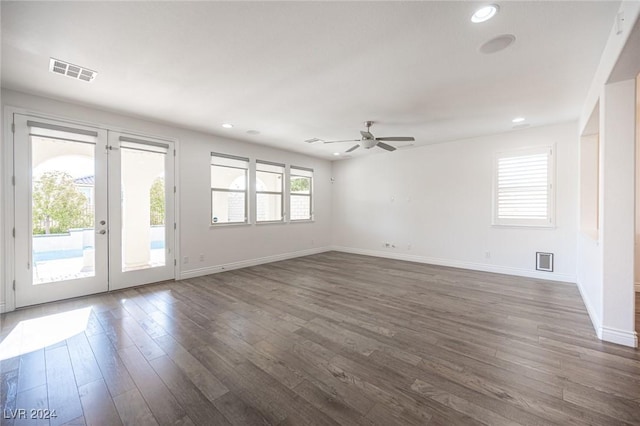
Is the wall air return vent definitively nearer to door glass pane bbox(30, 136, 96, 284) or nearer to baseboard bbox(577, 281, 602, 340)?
baseboard bbox(577, 281, 602, 340)

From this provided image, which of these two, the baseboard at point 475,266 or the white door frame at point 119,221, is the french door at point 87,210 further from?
the baseboard at point 475,266

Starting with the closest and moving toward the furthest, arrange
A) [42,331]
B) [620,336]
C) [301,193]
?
[620,336] → [42,331] → [301,193]

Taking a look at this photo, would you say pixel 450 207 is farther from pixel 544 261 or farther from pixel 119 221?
pixel 119 221

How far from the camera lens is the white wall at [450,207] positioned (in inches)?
180

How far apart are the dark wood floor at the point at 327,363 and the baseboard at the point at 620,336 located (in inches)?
3.9

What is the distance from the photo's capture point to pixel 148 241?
14.6 feet

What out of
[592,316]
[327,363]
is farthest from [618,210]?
[327,363]

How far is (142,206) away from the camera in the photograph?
4383mm

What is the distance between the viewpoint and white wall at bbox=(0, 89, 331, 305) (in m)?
3.73

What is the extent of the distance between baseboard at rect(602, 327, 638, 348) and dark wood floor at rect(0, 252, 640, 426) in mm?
100

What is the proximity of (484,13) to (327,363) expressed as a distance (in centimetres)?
298

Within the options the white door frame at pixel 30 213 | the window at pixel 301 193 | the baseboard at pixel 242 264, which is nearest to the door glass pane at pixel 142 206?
the white door frame at pixel 30 213

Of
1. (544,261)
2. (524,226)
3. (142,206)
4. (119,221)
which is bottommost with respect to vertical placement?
(544,261)

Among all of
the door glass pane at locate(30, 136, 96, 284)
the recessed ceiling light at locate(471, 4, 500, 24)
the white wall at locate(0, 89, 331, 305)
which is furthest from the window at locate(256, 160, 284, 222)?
the recessed ceiling light at locate(471, 4, 500, 24)
